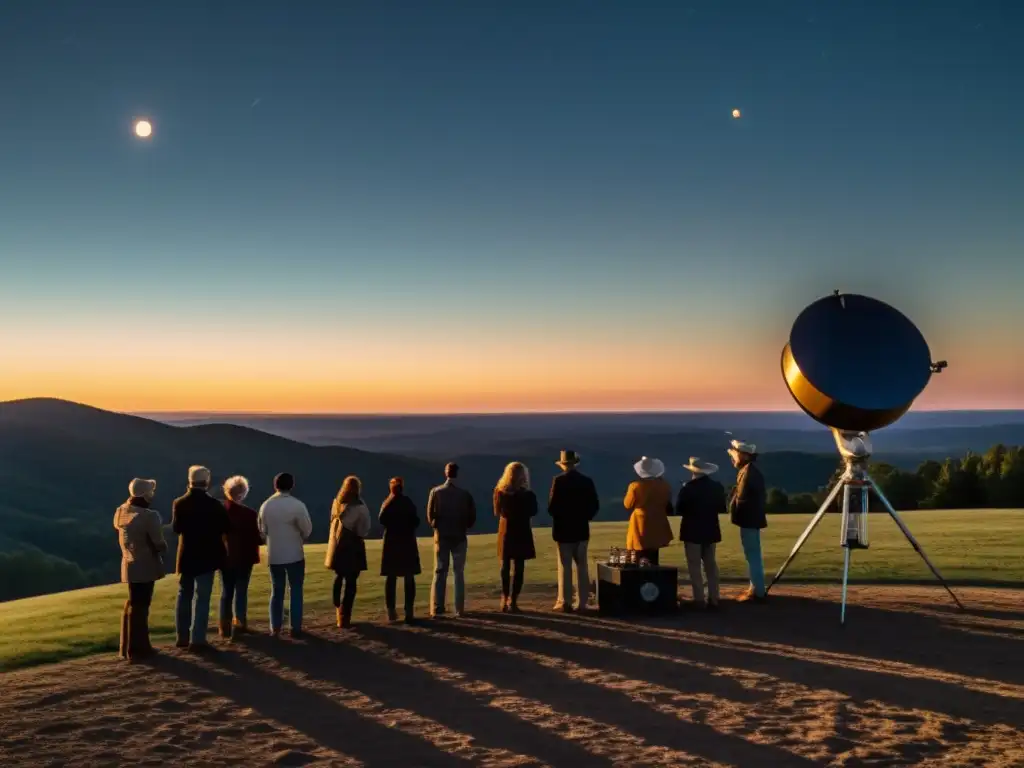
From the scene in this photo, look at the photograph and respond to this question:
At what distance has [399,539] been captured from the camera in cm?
1187

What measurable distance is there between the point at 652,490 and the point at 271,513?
5384mm

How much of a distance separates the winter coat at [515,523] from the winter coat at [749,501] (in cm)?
294

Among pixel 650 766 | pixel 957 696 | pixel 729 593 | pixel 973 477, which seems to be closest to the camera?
pixel 650 766

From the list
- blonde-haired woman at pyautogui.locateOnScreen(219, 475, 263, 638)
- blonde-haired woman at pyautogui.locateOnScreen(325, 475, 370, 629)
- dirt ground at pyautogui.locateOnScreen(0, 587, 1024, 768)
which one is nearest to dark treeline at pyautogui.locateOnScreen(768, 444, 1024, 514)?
dirt ground at pyautogui.locateOnScreen(0, 587, 1024, 768)

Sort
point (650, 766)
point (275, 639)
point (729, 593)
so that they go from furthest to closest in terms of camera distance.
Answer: point (729, 593), point (275, 639), point (650, 766)

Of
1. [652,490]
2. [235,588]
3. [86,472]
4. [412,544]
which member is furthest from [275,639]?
[86,472]

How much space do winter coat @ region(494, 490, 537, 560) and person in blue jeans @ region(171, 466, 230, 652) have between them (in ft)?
12.6

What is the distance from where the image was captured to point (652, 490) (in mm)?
12625

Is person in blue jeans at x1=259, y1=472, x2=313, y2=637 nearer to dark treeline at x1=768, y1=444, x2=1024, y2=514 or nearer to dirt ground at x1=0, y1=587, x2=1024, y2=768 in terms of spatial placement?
dirt ground at x1=0, y1=587, x2=1024, y2=768

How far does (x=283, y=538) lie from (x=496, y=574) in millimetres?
7174

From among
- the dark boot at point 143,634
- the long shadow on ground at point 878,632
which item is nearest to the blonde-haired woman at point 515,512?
the long shadow on ground at point 878,632

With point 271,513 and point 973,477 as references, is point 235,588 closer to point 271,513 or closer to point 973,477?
point 271,513

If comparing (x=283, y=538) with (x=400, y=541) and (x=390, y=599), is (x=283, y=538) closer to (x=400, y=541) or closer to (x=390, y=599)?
(x=400, y=541)

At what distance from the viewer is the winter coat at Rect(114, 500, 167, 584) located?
32.6 ft
